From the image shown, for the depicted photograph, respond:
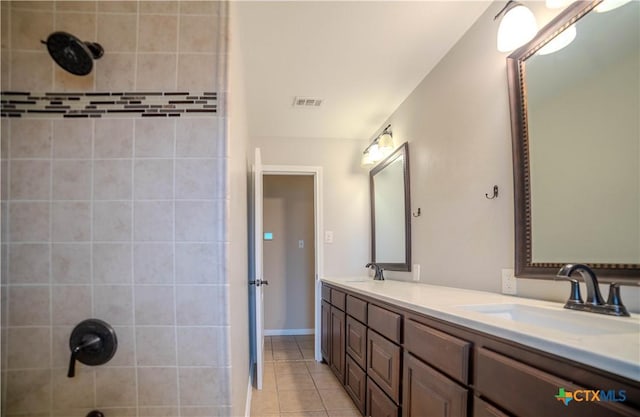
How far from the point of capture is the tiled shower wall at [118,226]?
4.03 feet

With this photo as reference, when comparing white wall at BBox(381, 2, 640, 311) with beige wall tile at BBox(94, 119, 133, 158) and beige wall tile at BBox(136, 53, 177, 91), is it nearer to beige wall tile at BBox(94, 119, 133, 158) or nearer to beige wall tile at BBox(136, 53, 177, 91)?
beige wall tile at BBox(136, 53, 177, 91)

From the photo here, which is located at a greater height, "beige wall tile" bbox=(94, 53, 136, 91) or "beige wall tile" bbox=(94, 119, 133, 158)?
"beige wall tile" bbox=(94, 53, 136, 91)

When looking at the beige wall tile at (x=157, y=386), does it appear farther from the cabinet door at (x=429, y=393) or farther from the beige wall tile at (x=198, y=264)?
the cabinet door at (x=429, y=393)

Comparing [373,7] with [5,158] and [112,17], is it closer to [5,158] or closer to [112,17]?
[112,17]

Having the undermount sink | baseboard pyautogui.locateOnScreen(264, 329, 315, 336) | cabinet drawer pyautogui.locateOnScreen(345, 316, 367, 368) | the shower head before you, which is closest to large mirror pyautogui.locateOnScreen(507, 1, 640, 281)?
the undermount sink

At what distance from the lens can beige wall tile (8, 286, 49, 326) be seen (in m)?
1.23

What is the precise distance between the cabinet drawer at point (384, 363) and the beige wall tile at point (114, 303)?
1138 mm

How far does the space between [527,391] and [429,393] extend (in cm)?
51

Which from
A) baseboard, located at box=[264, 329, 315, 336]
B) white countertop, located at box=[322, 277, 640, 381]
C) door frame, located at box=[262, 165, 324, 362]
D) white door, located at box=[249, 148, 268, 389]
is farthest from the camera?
baseboard, located at box=[264, 329, 315, 336]

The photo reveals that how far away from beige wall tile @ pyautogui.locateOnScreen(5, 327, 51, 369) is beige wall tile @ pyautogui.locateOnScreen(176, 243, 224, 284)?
525 millimetres

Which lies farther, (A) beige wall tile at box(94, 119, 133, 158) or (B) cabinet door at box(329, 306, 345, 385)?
(B) cabinet door at box(329, 306, 345, 385)

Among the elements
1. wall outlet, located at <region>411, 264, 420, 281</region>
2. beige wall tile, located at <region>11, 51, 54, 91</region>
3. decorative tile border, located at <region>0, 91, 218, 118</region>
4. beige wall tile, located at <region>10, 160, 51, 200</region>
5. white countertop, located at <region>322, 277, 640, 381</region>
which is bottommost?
wall outlet, located at <region>411, 264, 420, 281</region>

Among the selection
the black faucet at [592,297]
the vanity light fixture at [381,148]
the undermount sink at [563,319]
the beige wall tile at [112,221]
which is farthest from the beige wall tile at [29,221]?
the vanity light fixture at [381,148]

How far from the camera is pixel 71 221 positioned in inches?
48.9
